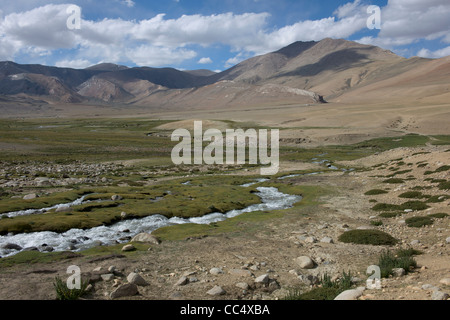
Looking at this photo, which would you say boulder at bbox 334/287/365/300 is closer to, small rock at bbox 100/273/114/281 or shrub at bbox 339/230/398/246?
shrub at bbox 339/230/398/246

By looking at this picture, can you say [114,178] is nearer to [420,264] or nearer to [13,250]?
[13,250]

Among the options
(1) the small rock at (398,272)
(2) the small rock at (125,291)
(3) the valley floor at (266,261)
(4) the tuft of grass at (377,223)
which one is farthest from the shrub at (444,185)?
(2) the small rock at (125,291)

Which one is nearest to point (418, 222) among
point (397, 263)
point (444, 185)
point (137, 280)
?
point (397, 263)

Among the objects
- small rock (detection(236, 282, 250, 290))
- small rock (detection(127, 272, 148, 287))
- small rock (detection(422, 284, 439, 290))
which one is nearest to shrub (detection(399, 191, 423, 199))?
small rock (detection(422, 284, 439, 290))

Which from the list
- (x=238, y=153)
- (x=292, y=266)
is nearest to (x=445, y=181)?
(x=292, y=266)

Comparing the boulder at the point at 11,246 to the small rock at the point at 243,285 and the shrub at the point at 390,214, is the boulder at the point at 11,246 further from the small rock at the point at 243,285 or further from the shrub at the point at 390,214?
the shrub at the point at 390,214

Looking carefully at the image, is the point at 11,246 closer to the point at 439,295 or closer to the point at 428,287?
the point at 428,287
